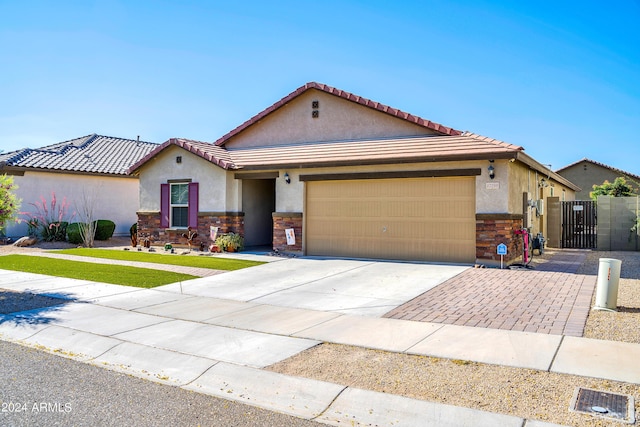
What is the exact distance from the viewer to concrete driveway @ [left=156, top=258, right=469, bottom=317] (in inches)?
381

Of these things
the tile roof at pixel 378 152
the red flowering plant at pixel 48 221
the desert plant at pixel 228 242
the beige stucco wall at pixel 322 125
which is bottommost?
the desert plant at pixel 228 242

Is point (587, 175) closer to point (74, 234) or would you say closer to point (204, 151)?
point (204, 151)

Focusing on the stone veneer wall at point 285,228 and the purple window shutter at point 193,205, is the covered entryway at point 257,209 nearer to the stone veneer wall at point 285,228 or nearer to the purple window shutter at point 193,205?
the purple window shutter at point 193,205

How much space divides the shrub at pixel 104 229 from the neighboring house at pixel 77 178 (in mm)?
1816

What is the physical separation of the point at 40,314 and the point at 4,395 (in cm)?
390

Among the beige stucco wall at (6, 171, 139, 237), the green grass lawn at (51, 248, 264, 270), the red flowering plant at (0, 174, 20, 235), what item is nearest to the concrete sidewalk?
the red flowering plant at (0, 174, 20, 235)

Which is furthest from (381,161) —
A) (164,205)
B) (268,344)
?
(268,344)

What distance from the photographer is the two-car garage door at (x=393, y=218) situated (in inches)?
582

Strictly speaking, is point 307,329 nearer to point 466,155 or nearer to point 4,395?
point 4,395

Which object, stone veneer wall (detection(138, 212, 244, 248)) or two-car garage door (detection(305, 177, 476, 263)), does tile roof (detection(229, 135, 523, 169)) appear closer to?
two-car garage door (detection(305, 177, 476, 263))

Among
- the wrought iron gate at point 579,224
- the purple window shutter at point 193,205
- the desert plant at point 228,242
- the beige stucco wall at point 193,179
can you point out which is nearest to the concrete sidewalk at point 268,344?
the desert plant at point 228,242

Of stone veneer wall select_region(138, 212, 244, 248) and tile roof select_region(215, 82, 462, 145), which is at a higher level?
tile roof select_region(215, 82, 462, 145)

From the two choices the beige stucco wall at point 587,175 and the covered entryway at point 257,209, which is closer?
the covered entryway at point 257,209

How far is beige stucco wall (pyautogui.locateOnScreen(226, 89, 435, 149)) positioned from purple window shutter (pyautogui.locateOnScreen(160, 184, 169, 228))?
10.2 feet
